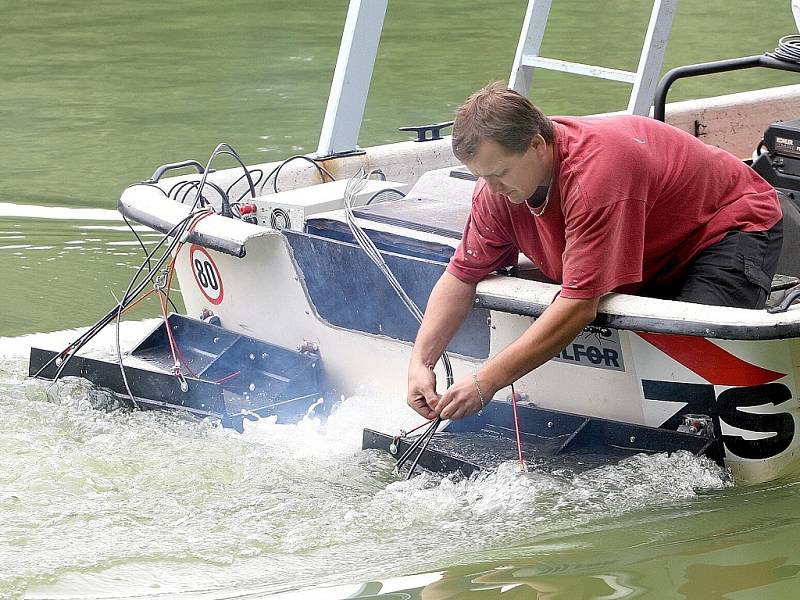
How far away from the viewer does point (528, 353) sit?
3713mm

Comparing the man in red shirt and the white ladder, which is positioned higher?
the white ladder

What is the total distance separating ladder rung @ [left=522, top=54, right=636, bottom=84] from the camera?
5.29 meters

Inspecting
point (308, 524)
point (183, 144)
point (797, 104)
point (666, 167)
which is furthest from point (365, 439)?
point (183, 144)

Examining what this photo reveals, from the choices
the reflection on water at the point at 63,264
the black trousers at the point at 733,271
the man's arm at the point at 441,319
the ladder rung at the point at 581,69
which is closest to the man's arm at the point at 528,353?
the man's arm at the point at 441,319

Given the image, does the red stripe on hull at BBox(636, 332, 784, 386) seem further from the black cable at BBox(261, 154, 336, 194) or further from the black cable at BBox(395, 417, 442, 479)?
the black cable at BBox(261, 154, 336, 194)

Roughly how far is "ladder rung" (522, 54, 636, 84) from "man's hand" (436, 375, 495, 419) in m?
1.89

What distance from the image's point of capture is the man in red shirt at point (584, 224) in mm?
3580

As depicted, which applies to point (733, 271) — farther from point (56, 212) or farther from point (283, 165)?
point (56, 212)

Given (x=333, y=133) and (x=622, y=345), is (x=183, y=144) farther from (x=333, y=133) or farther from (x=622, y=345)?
(x=622, y=345)

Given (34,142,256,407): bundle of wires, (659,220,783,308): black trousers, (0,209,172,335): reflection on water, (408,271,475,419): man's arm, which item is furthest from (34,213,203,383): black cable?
(659,220,783,308): black trousers

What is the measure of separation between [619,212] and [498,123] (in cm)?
40

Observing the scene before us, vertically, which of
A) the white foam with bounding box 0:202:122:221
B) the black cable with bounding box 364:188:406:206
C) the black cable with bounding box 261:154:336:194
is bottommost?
the white foam with bounding box 0:202:122:221

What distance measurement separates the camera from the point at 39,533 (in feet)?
12.2

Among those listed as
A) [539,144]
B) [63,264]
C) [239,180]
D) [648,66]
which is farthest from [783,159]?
[63,264]
